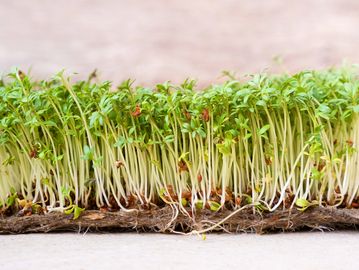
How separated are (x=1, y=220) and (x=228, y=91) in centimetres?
57

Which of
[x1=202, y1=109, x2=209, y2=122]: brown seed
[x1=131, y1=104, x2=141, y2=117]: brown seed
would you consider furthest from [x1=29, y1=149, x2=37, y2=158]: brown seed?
[x1=202, y1=109, x2=209, y2=122]: brown seed

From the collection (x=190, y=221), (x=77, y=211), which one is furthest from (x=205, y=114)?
(x=77, y=211)

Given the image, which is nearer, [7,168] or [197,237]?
[197,237]

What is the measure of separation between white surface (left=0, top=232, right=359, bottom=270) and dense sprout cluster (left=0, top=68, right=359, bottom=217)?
0.24ft

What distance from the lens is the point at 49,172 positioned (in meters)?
1.14

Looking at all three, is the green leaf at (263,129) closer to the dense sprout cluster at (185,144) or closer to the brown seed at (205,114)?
the dense sprout cluster at (185,144)

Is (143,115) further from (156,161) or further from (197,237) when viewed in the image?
(197,237)

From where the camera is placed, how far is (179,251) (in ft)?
3.16

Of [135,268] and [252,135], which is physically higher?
[252,135]

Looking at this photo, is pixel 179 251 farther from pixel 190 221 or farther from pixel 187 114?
pixel 187 114

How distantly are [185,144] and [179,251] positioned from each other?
255 millimetres

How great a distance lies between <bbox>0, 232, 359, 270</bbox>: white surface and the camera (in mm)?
889

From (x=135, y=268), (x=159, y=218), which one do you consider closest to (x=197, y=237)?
(x=159, y=218)

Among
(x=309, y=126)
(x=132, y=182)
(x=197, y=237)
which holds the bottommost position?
(x=197, y=237)
